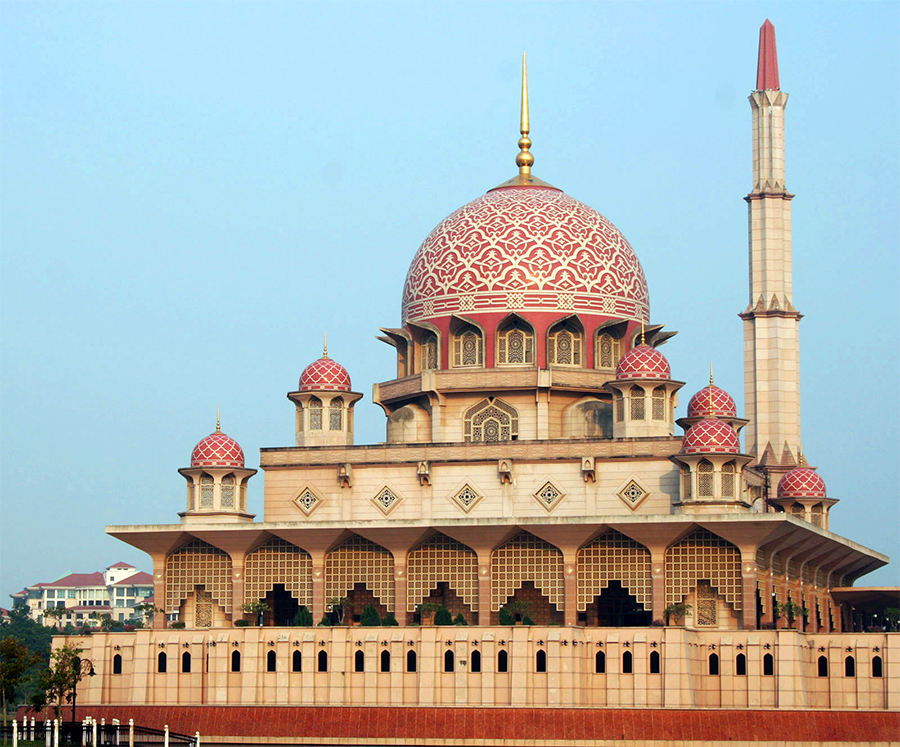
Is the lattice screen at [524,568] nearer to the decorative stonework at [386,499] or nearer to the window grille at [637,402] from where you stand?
the decorative stonework at [386,499]

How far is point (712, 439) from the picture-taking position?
53.6 m

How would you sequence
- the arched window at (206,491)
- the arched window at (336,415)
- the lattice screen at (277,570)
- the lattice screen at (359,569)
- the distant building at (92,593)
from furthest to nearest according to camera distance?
1. the distant building at (92,593)
2. the arched window at (336,415)
3. the arched window at (206,491)
4. the lattice screen at (277,570)
5. the lattice screen at (359,569)

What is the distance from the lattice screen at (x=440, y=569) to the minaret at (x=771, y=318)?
16.5 m

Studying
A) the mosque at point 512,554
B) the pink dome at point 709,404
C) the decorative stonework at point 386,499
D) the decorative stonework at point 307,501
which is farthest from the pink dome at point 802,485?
the decorative stonework at point 307,501

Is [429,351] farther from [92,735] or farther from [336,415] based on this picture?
[92,735]

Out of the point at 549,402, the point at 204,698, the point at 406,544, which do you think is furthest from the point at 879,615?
the point at 204,698

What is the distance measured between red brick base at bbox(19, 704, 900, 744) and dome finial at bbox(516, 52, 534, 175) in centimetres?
2288

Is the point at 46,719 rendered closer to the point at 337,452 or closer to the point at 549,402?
the point at 337,452

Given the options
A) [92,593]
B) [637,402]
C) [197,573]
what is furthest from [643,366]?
[92,593]

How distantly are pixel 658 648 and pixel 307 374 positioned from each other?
16.2 m

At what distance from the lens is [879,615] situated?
7362 centimetres

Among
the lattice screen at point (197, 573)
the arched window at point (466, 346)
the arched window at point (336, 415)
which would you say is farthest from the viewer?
the arched window at point (466, 346)

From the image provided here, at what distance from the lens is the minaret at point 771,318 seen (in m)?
68.0

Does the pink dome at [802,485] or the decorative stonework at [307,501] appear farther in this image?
the pink dome at [802,485]
